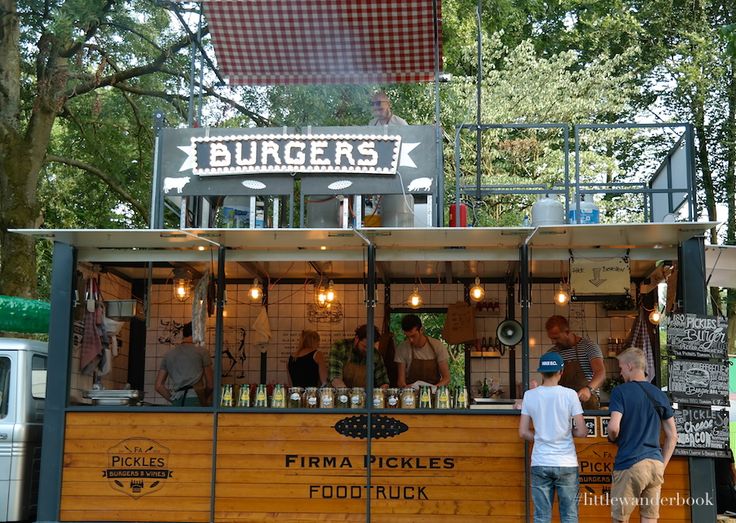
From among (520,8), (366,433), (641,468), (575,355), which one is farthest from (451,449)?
(520,8)

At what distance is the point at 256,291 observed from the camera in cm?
1287

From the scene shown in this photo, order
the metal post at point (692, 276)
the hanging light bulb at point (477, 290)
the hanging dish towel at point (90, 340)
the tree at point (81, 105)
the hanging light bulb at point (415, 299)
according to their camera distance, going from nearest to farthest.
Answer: the metal post at point (692, 276) → the hanging dish towel at point (90, 340) → the hanging light bulb at point (477, 290) → the hanging light bulb at point (415, 299) → the tree at point (81, 105)

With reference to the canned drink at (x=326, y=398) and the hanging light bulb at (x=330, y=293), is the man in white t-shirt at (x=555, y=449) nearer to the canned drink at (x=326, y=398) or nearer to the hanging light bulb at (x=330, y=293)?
the canned drink at (x=326, y=398)

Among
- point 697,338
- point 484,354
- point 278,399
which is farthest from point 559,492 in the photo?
point 484,354

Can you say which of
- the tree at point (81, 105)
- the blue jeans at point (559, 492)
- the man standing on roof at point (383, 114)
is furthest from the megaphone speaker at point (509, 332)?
the tree at point (81, 105)

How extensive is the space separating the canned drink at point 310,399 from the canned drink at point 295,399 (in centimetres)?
6

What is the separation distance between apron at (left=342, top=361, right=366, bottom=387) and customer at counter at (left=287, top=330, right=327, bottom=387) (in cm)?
48

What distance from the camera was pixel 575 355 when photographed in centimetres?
1156

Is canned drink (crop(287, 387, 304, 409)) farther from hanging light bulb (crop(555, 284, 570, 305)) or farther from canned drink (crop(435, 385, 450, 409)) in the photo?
hanging light bulb (crop(555, 284, 570, 305))

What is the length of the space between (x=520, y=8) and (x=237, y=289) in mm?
15029

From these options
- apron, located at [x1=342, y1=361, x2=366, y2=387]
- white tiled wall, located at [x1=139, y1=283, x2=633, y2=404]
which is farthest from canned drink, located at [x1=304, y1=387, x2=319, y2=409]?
white tiled wall, located at [x1=139, y1=283, x2=633, y2=404]

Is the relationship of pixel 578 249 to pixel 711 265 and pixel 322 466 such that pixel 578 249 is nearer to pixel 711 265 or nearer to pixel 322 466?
pixel 711 265

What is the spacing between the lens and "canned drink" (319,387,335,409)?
9820 mm

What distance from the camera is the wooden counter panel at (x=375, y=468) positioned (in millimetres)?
9477
